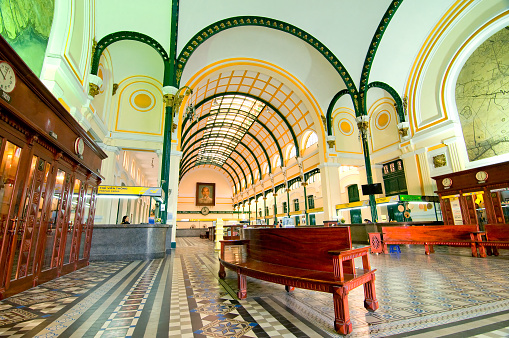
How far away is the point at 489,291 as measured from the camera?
2.81m

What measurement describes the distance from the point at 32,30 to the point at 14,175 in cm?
377

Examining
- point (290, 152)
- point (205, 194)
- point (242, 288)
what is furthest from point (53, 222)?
point (205, 194)

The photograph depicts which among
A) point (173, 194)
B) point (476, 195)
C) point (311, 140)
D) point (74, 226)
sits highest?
point (311, 140)

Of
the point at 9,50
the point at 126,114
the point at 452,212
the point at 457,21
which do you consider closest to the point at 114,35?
the point at 126,114

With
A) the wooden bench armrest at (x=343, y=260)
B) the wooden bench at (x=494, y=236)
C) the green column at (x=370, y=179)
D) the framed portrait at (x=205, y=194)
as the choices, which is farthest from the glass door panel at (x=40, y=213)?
the framed portrait at (x=205, y=194)

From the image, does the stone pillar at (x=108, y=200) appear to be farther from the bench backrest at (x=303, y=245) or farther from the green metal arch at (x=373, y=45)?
the green metal arch at (x=373, y=45)

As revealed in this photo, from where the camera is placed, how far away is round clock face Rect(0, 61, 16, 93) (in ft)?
8.12

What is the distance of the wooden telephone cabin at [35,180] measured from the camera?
8.89 feet

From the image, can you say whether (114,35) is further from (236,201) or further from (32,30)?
(236,201)

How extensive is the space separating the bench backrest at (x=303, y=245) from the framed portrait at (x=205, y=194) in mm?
33615

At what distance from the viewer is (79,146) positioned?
4.63 metres

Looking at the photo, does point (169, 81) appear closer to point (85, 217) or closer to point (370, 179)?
point (85, 217)

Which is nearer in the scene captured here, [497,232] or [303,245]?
[303,245]

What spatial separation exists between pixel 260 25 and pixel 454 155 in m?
9.85
